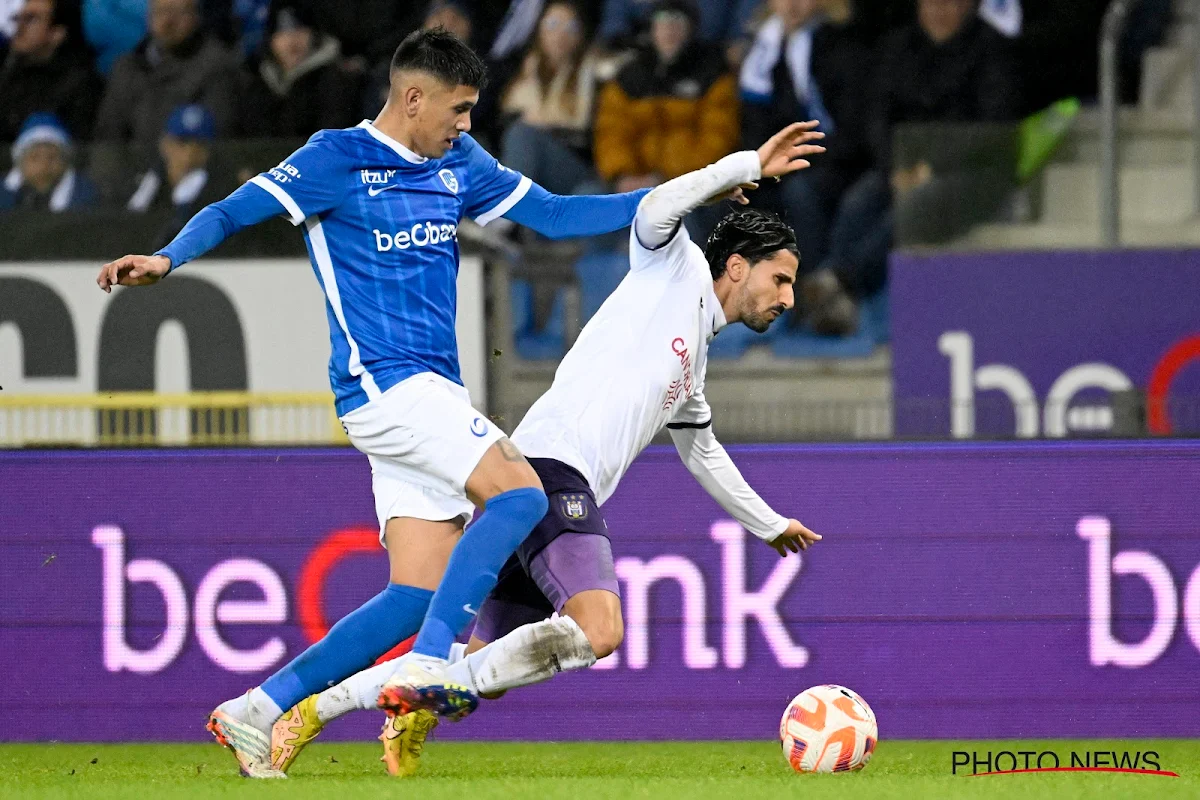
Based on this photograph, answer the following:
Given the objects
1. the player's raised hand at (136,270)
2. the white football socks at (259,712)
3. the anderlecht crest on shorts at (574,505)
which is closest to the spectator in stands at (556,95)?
the anderlecht crest on shorts at (574,505)

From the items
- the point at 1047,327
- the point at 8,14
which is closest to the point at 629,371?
the point at 1047,327

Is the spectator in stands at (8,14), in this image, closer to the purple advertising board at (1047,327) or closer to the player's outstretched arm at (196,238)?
the purple advertising board at (1047,327)

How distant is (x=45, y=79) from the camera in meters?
11.2

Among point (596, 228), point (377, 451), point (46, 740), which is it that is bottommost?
point (46, 740)

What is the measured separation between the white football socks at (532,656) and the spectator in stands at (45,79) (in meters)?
7.07

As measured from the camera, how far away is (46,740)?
6.82 m

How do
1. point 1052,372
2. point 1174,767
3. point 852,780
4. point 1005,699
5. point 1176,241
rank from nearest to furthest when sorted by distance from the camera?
point 852,780
point 1174,767
point 1005,699
point 1052,372
point 1176,241

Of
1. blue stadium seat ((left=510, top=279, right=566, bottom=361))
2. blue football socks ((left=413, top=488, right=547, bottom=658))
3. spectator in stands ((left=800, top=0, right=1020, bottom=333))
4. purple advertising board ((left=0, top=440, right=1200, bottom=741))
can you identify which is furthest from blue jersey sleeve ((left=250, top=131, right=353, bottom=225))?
spectator in stands ((left=800, top=0, right=1020, bottom=333))

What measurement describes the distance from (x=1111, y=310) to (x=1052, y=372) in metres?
0.39

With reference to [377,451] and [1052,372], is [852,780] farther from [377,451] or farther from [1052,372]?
[1052,372]

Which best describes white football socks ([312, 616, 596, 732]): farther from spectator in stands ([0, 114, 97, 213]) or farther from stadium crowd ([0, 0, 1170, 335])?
stadium crowd ([0, 0, 1170, 335])

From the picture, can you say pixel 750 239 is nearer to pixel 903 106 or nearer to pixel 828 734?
pixel 828 734

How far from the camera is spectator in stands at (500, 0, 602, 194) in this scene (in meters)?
10.8

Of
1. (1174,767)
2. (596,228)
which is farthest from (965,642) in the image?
(596,228)
